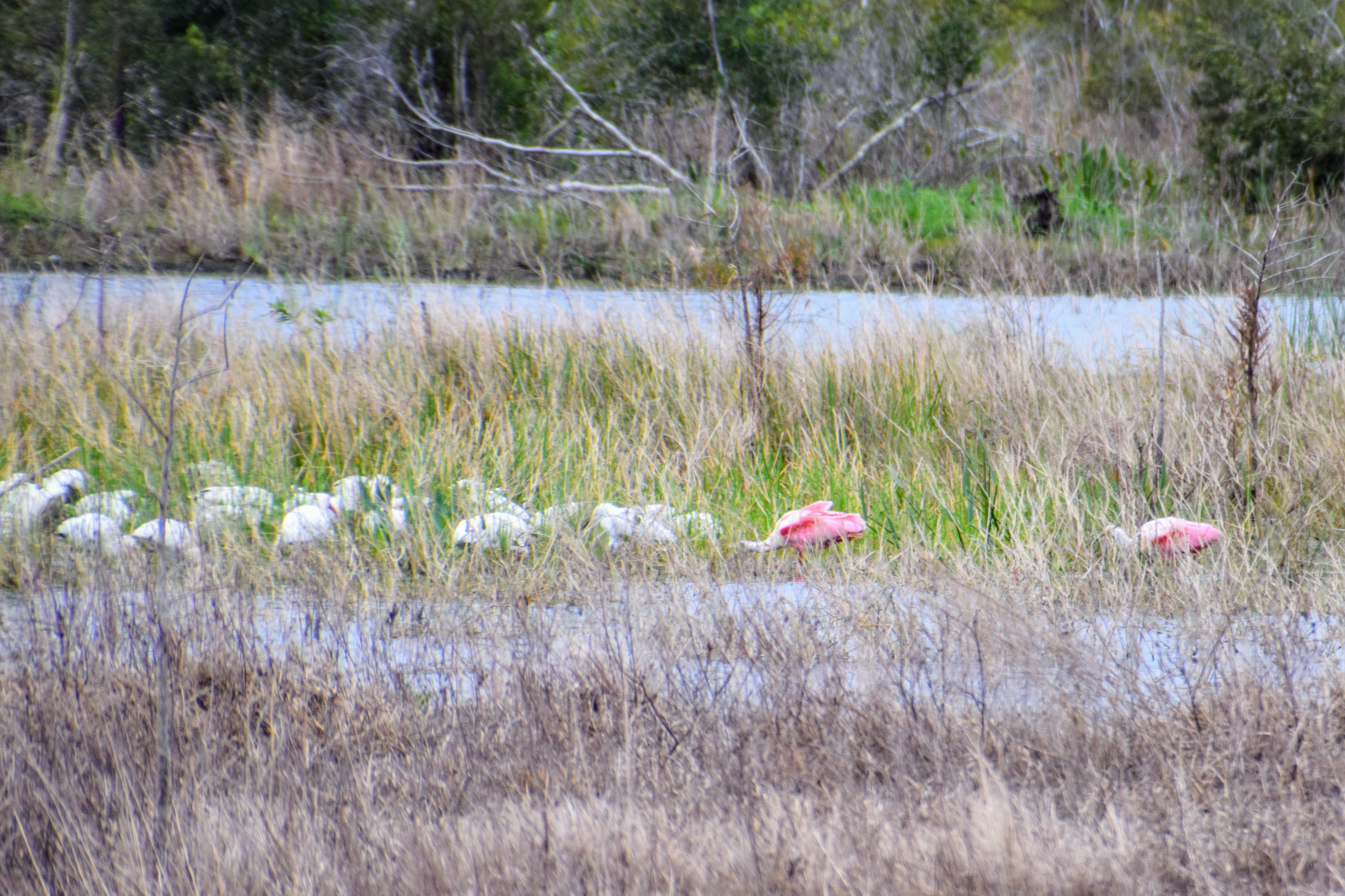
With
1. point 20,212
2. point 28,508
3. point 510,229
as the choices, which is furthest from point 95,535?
point 20,212

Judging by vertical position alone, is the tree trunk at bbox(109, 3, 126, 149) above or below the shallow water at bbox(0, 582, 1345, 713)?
above

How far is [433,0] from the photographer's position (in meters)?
9.95

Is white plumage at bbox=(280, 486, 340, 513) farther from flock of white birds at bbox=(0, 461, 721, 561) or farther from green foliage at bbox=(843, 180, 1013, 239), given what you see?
green foliage at bbox=(843, 180, 1013, 239)

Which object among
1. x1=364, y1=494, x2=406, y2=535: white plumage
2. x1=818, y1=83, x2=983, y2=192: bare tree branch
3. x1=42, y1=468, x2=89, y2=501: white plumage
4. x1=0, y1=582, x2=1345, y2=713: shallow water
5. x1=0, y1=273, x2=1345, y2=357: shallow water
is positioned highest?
x1=818, y1=83, x2=983, y2=192: bare tree branch

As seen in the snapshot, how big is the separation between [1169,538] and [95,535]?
3.48 metres

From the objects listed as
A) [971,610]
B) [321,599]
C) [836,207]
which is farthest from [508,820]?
[836,207]

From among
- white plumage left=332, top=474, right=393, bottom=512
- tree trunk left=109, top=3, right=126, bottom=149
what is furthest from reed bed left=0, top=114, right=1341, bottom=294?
white plumage left=332, top=474, right=393, bottom=512

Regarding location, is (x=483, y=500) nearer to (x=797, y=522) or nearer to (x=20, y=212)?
(x=797, y=522)

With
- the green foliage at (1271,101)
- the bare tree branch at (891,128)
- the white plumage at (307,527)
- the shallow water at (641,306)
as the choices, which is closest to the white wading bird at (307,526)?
the white plumage at (307,527)

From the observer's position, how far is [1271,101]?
908 centimetres

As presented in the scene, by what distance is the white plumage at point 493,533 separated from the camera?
10.8 feet

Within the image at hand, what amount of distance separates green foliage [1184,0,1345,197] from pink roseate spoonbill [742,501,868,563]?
7.28 meters

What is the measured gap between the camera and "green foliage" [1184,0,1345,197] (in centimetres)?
882

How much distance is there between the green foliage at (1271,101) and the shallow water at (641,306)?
3.37 meters
